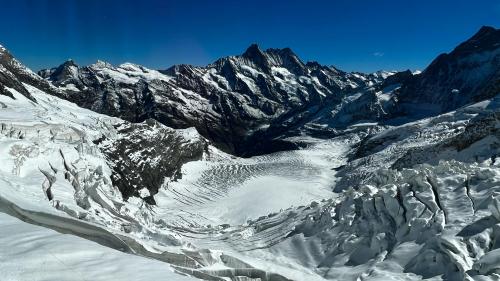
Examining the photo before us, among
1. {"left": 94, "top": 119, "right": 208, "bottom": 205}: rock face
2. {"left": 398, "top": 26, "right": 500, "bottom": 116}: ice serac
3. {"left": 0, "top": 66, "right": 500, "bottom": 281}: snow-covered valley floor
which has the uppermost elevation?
{"left": 398, "top": 26, "right": 500, "bottom": 116}: ice serac

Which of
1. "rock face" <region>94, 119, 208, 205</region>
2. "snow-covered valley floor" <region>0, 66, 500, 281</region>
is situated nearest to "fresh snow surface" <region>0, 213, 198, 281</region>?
"snow-covered valley floor" <region>0, 66, 500, 281</region>

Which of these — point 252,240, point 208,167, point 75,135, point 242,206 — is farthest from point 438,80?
point 252,240

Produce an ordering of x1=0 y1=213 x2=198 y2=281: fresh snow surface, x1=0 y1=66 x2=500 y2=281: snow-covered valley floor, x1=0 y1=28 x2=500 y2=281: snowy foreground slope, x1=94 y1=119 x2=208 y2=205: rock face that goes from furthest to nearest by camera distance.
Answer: x1=94 y1=119 x2=208 y2=205: rock face
x1=0 y1=28 x2=500 y2=281: snowy foreground slope
x1=0 y1=66 x2=500 y2=281: snow-covered valley floor
x1=0 y1=213 x2=198 y2=281: fresh snow surface

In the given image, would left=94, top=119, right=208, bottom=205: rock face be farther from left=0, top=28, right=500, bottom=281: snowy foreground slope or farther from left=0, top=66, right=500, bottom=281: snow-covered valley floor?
left=0, top=66, right=500, bottom=281: snow-covered valley floor

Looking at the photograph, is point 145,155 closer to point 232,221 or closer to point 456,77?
point 232,221

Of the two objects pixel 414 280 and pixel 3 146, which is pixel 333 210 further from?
pixel 3 146

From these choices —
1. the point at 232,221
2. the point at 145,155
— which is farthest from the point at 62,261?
the point at 145,155

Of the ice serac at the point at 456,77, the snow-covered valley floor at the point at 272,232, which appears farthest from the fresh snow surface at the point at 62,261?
the ice serac at the point at 456,77

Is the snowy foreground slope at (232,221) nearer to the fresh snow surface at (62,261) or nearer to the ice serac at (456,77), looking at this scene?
the fresh snow surface at (62,261)
